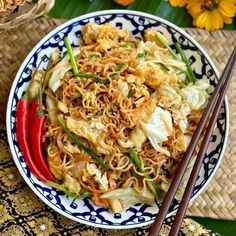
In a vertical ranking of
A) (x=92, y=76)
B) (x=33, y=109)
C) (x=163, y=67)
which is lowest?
(x=33, y=109)

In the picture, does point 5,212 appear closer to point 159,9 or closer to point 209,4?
point 159,9

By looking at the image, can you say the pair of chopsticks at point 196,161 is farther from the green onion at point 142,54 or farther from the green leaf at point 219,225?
the green leaf at point 219,225

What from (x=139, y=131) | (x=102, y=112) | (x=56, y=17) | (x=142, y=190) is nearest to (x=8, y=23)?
(x=56, y=17)

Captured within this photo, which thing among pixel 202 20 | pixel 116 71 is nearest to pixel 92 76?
pixel 116 71

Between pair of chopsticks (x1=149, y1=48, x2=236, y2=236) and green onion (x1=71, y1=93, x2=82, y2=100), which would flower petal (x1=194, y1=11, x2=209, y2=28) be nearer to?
pair of chopsticks (x1=149, y1=48, x2=236, y2=236)

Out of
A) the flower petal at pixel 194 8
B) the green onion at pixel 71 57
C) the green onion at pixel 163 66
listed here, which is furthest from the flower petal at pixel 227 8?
the green onion at pixel 71 57
